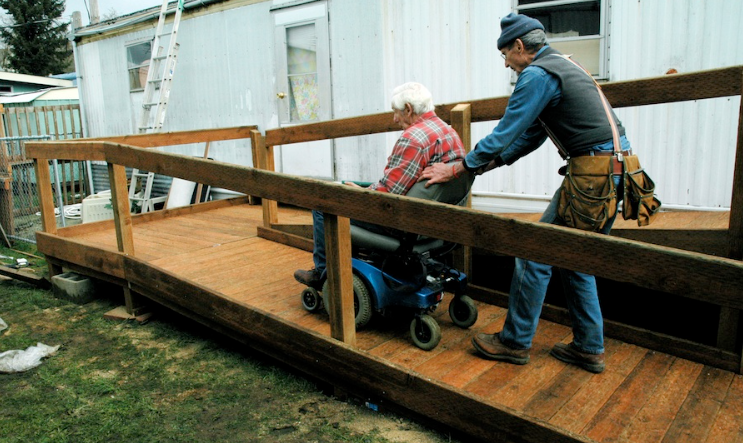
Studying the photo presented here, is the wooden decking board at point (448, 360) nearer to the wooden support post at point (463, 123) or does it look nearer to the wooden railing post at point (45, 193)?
the wooden support post at point (463, 123)

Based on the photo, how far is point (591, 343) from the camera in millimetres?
2781

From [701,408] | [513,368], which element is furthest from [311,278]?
[701,408]

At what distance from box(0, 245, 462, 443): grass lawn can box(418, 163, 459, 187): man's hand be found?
1206 mm

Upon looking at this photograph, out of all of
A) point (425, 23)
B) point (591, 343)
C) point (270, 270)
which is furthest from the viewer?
point (425, 23)

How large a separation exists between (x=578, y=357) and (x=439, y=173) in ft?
3.67

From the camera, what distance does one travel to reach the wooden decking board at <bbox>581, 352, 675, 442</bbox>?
7.48ft

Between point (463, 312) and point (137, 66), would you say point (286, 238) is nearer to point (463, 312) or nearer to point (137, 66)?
point (463, 312)

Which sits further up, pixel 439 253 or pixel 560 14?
pixel 560 14

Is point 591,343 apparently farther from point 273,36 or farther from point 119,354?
point 273,36

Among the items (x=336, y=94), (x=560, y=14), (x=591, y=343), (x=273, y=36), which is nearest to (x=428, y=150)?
(x=591, y=343)

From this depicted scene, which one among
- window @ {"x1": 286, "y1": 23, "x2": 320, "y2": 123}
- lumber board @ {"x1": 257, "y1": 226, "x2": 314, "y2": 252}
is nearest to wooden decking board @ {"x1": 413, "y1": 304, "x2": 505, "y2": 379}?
lumber board @ {"x1": 257, "y1": 226, "x2": 314, "y2": 252}

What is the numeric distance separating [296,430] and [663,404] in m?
1.70

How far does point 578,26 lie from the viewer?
5.12 metres

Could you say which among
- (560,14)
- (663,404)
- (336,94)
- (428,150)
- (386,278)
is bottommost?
(663,404)
